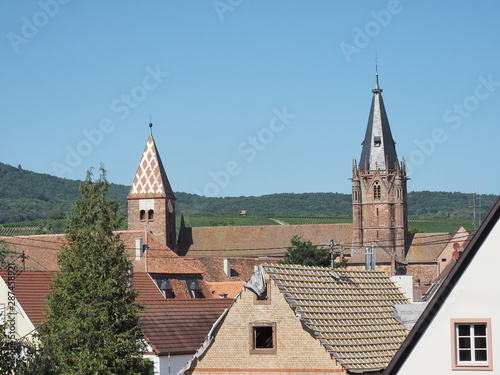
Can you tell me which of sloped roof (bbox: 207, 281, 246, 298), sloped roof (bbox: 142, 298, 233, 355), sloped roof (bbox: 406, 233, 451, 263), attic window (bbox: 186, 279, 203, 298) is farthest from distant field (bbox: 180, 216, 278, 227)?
sloped roof (bbox: 142, 298, 233, 355)

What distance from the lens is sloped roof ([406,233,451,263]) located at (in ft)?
320

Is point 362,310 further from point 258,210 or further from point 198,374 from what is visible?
point 258,210

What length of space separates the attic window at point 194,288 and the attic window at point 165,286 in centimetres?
141

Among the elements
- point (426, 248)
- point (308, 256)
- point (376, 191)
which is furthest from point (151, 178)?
point (308, 256)

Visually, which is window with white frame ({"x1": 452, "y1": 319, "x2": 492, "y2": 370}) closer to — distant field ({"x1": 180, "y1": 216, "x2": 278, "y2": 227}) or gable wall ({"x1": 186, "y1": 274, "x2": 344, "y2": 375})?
gable wall ({"x1": 186, "y1": 274, "x2": 344, "y2": 375})

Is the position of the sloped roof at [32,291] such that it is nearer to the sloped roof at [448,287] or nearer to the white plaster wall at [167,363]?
the white plaster wall at [167,363]

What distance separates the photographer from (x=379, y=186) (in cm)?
10000

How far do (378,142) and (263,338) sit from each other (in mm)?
78193

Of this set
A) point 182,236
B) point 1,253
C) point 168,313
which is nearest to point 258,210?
point 182,236

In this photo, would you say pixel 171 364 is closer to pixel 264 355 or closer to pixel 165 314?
pixel 165 314

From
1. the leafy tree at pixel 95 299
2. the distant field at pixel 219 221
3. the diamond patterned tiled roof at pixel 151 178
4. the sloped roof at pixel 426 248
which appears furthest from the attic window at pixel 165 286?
the distant field at pixel 219 221

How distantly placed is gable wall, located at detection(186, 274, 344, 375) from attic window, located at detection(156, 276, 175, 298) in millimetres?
36627

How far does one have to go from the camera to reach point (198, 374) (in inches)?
904

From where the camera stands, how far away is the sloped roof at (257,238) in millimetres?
105875
